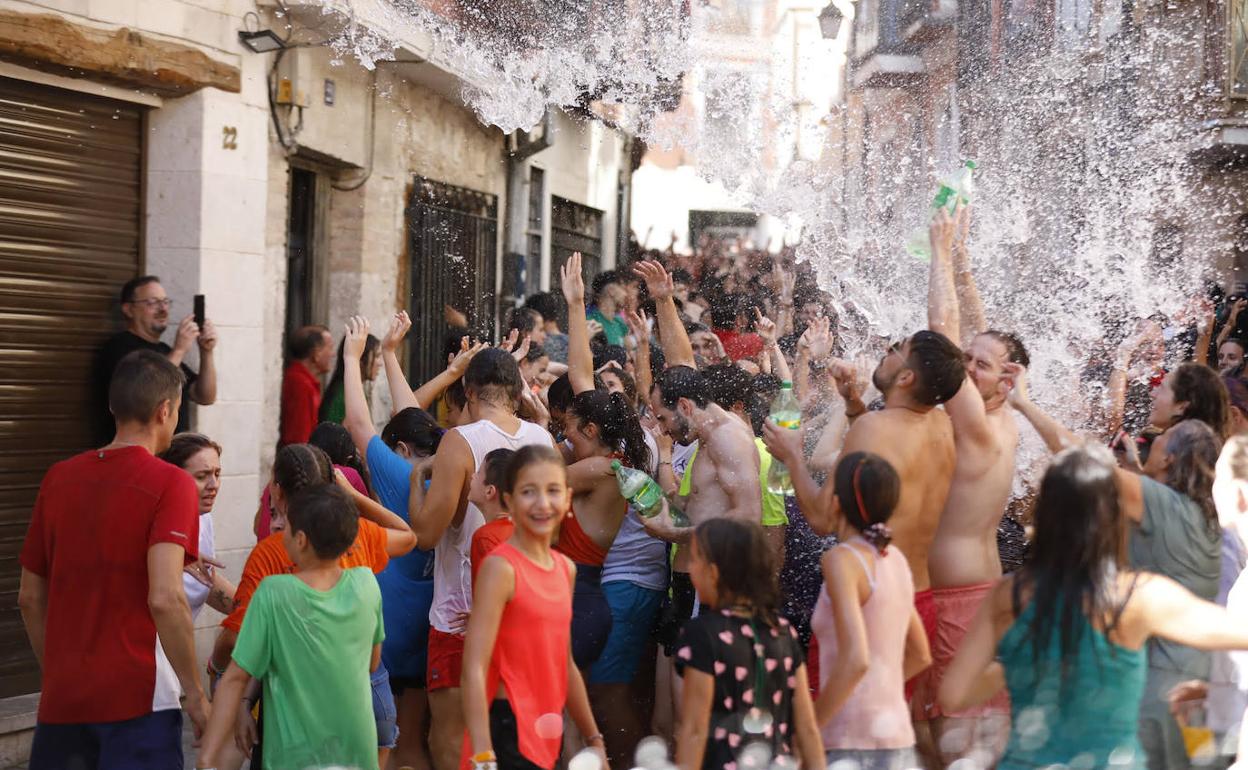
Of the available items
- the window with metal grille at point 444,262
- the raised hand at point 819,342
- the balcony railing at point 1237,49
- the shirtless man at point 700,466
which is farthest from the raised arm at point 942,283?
the balcony railing at point 1237,49

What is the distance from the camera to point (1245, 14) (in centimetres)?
1560

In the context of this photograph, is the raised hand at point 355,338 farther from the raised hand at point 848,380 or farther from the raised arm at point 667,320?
the raised hand at point 848,380

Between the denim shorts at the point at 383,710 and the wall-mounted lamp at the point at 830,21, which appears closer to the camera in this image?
the denim shorts at the point at 383,710

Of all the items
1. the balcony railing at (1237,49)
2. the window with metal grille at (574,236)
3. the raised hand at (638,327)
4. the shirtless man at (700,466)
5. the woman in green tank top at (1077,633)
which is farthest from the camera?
the window with metal grille at (574,236)

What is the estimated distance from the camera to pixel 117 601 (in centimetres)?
428

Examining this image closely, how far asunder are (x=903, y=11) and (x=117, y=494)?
22231mm

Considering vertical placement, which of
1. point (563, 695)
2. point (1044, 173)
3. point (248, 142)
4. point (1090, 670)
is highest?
point (1044, 173)

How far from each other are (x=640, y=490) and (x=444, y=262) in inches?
253

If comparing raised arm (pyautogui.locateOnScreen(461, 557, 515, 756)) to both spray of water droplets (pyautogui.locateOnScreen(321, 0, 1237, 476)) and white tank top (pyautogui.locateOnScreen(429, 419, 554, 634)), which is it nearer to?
white tank top (pyautogui.locateOnScreen(429, 419, 554, 634))

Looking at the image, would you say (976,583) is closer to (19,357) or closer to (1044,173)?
(19,357)

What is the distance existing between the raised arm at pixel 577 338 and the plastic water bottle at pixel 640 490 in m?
0.84

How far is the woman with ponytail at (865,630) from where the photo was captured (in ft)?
12.9

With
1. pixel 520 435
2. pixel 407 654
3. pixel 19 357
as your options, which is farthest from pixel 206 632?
pixel 520 435

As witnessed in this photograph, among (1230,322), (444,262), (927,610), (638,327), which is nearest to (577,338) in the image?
(638,327)
